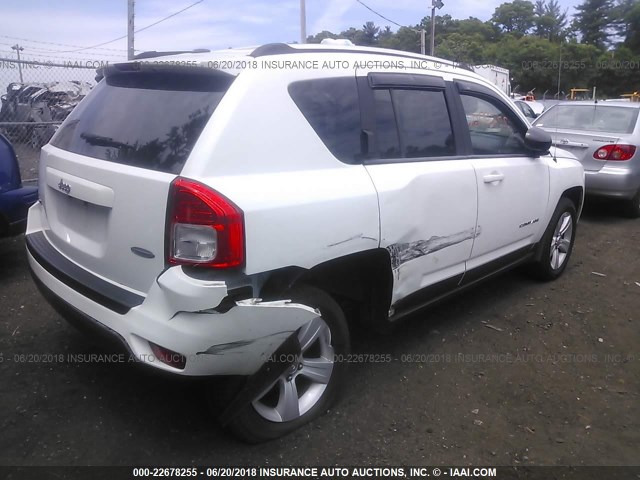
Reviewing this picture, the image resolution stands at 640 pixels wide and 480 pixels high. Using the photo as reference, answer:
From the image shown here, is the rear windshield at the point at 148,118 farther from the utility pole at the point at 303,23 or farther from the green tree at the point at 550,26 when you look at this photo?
the green tree at the point at 550,26

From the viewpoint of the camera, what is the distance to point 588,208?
786 centimetres

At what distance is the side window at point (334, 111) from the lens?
2.51m

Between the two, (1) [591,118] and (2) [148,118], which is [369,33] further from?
(2) [148,118]

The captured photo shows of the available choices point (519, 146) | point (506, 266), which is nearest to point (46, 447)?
point (506, 266)

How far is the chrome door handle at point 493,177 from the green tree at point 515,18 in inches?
3958

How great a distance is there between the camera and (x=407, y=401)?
9.70 feet

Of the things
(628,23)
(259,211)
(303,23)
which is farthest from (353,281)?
(628,23)

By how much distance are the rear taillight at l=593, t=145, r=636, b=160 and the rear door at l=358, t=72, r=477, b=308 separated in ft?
14.4

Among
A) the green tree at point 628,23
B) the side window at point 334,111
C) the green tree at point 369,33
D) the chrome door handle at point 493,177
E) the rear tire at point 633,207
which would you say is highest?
the green tree at point 628,23

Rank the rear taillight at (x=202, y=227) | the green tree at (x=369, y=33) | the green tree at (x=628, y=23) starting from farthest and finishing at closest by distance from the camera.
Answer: the green tree at (x=628, y=23) → the green tree at (x=369, y=33) → the rear taillight at (x=202, y=227)


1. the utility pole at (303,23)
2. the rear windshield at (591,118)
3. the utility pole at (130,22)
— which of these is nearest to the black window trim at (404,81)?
the rear windshield at (591,118)

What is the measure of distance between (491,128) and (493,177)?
484 millimetres

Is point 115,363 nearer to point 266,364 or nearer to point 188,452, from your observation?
point 188,452

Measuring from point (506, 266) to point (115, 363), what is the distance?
110 inches
